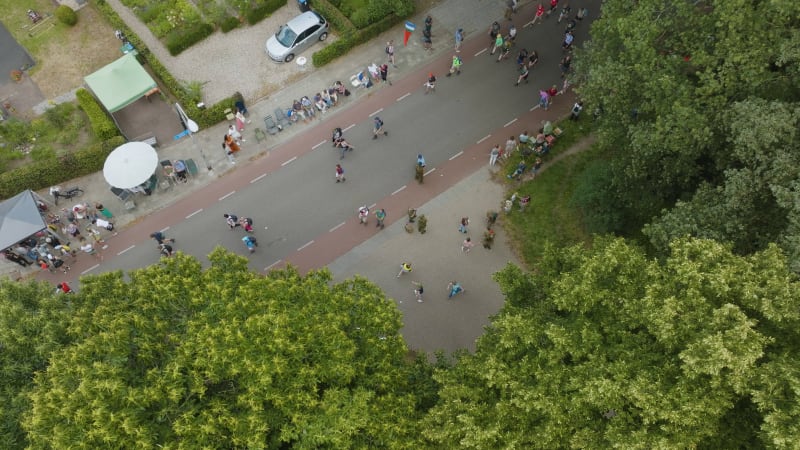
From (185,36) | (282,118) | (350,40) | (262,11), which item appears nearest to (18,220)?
(282,118)

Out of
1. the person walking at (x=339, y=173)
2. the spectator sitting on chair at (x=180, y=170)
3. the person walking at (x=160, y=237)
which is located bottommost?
the person walking at (x=160, y=237)

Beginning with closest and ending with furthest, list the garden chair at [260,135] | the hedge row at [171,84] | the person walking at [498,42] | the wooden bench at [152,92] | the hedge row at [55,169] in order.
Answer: the hedge row at [55,169] < the garden chair at [260,135] < the hedge row at [171,84] < the wooden bench at [152,92] < the person walking at [498,42]

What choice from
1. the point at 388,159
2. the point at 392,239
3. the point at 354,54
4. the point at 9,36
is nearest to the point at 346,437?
the point at 392,239

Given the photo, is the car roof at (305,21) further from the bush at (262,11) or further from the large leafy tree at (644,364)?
the large leafy tree at (644,364)

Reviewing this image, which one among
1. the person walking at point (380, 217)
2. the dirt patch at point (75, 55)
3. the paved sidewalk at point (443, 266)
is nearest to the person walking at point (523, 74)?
the paved sidewalk at point (443, 266)

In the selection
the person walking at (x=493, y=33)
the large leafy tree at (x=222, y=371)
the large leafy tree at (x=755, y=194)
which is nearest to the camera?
the large leafy tree at (x=222, y=371)

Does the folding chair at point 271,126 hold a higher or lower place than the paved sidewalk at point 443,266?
higher
